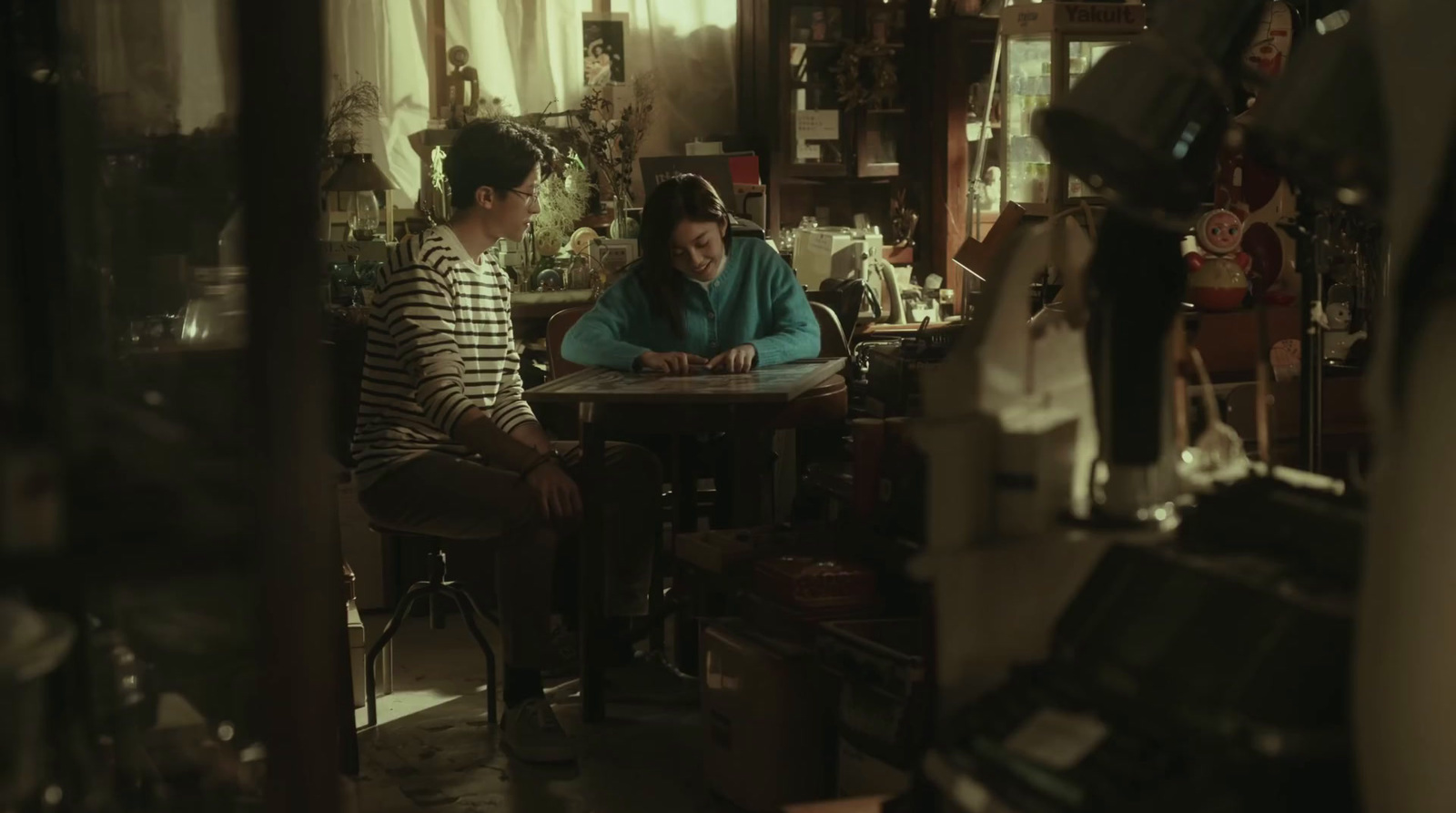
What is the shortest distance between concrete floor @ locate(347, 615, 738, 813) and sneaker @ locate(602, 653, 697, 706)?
0.19 ft

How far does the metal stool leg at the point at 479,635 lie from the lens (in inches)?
151

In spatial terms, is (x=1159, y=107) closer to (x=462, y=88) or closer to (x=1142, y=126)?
(x=1142, y=126)

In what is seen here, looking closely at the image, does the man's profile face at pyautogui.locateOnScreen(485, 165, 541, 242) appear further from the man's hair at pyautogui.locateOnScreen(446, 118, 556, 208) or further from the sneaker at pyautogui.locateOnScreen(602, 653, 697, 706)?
the sneaker at pyautogui.locateOnScreen(602, 653, 697, 706)

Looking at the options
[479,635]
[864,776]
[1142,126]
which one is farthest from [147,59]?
[479,635]

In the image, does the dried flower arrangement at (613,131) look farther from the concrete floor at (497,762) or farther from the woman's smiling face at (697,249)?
the concrete floor at (497,762)

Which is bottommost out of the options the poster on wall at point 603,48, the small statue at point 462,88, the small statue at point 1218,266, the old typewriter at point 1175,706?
the old typewriter at point 1175,706

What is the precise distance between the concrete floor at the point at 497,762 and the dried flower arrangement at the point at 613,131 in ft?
10.1

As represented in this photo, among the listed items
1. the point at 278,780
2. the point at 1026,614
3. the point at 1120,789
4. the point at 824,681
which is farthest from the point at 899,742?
the point at 278,780

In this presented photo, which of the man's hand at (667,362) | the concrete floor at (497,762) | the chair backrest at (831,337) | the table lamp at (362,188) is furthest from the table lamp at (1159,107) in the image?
the table lamp at (362,188)

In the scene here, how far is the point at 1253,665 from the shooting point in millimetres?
1262

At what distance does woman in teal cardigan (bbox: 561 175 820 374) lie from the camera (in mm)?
A: 4172

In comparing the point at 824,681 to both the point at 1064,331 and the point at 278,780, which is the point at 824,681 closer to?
the point at 1064,331

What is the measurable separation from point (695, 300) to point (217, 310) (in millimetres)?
2968

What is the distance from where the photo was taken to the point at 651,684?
415 centimetres
